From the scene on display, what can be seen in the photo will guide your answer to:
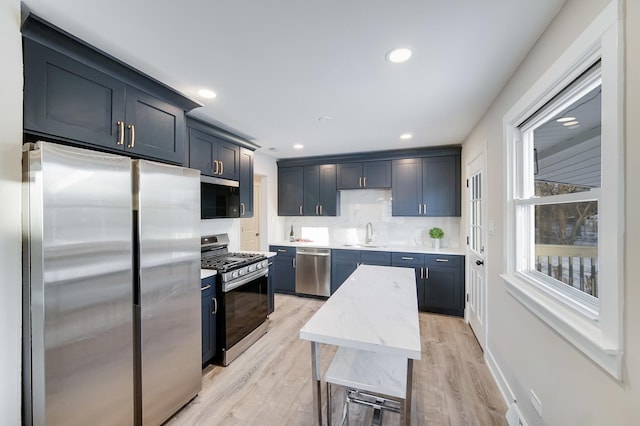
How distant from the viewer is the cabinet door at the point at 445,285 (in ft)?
11.7

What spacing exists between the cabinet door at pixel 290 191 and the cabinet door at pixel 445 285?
243 centimetres

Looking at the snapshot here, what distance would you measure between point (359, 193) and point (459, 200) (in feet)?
5.31

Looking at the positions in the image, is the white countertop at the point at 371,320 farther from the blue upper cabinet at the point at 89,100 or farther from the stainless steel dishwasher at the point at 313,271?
the stainless steel dishwasher at the point at 313,271

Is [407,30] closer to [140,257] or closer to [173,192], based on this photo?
[173,192]

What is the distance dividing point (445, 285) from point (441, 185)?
59.1 inches

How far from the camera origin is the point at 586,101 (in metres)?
1.21

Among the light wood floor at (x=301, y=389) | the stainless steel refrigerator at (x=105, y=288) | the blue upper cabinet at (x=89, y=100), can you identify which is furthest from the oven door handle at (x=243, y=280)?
the blue upper cabinet at (x=89, y=100)

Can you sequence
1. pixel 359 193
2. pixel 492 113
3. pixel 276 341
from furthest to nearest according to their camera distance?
pixel 359 193 → pixel 276 341 → pixel 492 113

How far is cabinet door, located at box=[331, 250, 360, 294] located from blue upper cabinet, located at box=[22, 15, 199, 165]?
2.87 meters

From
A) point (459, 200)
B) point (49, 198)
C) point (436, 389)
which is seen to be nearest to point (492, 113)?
point (459, 200)

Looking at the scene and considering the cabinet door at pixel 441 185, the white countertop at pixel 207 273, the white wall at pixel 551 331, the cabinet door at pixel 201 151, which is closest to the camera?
the white wall at pixel 551 331

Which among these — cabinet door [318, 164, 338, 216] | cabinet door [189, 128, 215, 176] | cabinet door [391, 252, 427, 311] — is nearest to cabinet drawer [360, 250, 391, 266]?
cabinet door [391, 252, 427, 311]

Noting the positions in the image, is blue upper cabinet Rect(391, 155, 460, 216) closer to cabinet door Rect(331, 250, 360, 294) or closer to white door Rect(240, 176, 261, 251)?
cabinet door Rect(331, 250, 360, 294)

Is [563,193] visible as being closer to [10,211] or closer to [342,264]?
[10,211]
